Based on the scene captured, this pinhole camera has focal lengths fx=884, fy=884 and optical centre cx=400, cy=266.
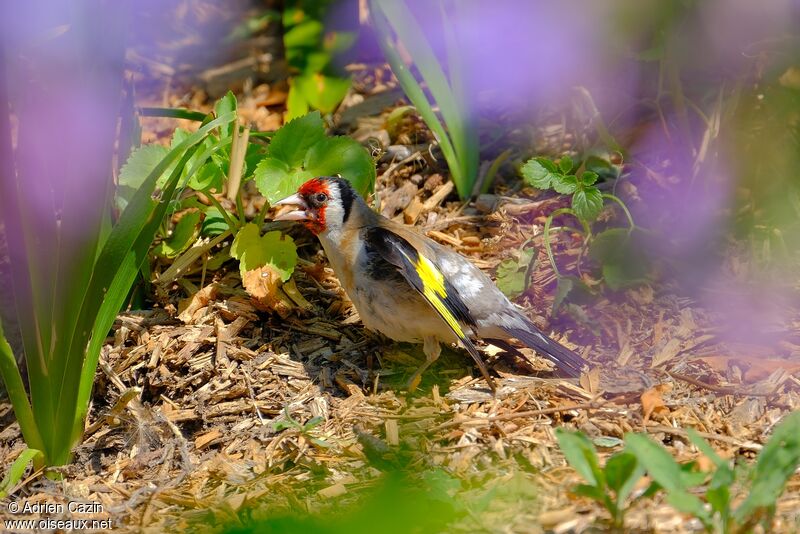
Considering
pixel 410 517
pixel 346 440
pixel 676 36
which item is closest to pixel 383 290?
pixel 346 440

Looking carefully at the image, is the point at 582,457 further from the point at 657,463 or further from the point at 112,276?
the point at 112,276

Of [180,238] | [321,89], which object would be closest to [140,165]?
[180,238]

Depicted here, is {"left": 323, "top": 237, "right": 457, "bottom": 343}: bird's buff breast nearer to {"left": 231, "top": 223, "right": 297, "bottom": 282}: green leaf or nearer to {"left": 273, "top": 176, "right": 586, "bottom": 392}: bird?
{"left": 273, "top": 176, "right": 586, "bottom": 392}: bird

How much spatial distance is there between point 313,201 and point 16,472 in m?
1.74

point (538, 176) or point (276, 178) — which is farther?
point (276, 178)

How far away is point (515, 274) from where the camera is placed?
4.37 m

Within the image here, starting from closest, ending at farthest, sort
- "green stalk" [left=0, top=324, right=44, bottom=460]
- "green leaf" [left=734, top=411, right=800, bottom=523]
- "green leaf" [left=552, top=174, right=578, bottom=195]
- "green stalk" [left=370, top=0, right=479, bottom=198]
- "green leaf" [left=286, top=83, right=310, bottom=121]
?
"green leaf" [left=734, top=411, right=800, bottom=523]
"green stalk" [left=0, top=324, right=44, bottom=460]
"green leaf" [left=552, top=174, right=578, bottom=195]
"green stalk" [left=370, top=0, right=479, bottom=198]
"green leaf" [left=286, top=83, right=310, bottom=121]

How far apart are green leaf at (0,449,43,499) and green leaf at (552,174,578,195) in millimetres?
2457

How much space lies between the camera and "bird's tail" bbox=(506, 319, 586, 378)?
12.6 feet

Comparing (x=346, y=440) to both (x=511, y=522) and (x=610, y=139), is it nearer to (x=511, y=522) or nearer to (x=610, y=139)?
(x=511, y=522)

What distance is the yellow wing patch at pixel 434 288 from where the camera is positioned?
3781mm

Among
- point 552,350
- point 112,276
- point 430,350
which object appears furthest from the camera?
point 430,350

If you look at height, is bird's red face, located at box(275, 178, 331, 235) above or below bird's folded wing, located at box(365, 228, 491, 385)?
above

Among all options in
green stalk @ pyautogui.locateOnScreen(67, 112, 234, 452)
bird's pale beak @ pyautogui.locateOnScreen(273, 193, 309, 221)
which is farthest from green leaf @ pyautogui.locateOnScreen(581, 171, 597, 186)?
green stalk @ pyautogui.locateOnScreen(67, 112, 234, 452)
